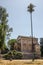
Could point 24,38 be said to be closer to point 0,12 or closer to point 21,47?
point 21,47

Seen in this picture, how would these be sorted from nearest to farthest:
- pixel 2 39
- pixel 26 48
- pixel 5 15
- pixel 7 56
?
1. pixel 2 39
2. pixel 5 15
3. pixel 7 56
4. pixel 26 48

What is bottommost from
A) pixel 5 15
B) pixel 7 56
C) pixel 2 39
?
pixel 7 56

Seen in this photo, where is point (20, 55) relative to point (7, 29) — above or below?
below

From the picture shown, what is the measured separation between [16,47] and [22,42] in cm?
259

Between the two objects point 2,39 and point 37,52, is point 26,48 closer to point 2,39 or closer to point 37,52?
point 37,52

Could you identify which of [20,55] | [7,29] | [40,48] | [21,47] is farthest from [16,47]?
[7,29]

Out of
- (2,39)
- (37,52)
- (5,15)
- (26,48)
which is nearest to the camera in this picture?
(2,39)

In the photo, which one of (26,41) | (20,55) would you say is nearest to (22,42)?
(26,41)

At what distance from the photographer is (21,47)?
71.6m

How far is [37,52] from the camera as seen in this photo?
67.6m

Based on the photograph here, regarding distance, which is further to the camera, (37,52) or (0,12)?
(37,52)

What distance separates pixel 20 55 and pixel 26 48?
13.3 meters

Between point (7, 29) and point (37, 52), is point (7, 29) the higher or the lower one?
the higher one

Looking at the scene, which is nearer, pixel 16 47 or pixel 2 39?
pixel 2 39
